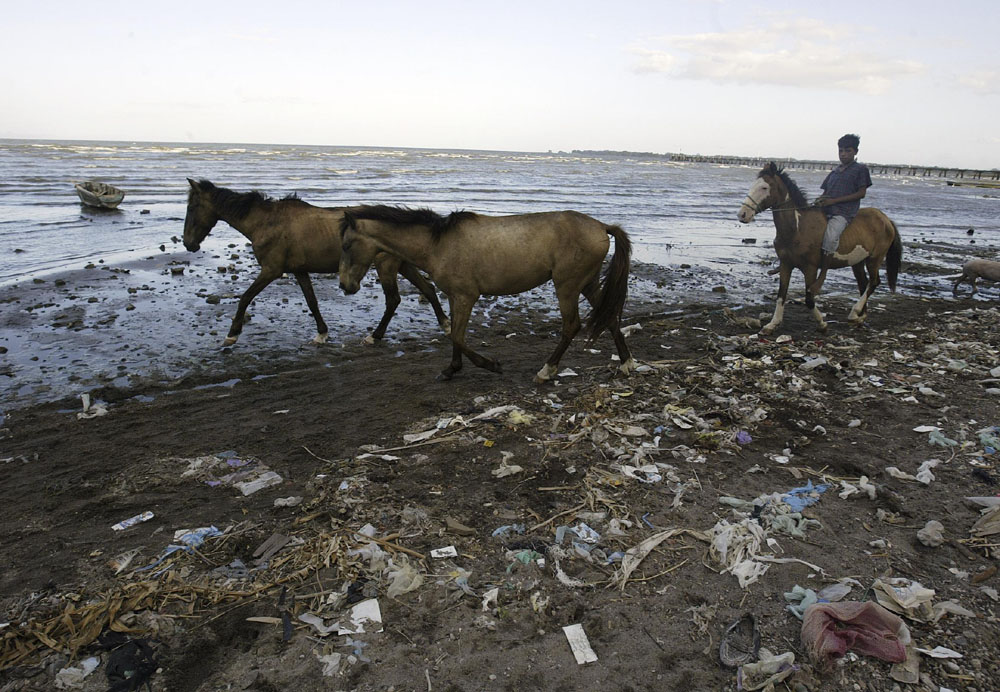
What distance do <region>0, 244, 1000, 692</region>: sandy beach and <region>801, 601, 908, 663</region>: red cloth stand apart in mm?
79

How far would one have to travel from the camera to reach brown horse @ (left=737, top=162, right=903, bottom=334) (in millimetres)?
8609

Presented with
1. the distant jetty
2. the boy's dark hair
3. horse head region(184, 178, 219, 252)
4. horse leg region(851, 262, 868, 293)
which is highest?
the distant jetty

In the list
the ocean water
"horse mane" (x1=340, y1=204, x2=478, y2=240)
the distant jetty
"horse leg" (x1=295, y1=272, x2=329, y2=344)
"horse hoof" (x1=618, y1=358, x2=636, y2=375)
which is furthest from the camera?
the distant jetty

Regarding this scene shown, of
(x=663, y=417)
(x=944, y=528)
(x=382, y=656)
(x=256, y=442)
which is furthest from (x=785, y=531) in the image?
(x=256, y=442)

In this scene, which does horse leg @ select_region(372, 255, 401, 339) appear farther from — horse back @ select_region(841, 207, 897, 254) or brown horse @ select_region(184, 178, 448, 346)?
horse back @ select_region(841, 207, 897, 254)

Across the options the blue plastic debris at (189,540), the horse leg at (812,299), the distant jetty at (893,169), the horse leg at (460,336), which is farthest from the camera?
the distant jetty at (893,169)

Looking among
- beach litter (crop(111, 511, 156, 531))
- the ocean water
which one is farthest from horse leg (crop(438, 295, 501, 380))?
the ocean water

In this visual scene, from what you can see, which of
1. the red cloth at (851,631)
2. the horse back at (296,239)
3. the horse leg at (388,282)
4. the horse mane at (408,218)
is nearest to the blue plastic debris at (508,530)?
the red cloth at (851,631)

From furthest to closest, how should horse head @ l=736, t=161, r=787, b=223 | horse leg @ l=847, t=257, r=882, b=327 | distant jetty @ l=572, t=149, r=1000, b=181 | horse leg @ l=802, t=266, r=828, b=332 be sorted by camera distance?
distant jetty @ l=572, t=149, r=1000, b=181
horse leg @ l=847, t=257, r=882, b=327
horse leg @ l=802, t=266, r=828, b=332
horse head @ l=736, t=161, r=787, b=223

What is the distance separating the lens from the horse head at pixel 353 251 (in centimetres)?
633

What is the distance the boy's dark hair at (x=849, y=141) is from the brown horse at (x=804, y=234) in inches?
32.1

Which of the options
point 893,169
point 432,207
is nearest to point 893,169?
point 893,169

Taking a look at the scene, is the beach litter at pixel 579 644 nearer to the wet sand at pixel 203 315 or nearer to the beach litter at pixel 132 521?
the beach litter at pixel 132 521

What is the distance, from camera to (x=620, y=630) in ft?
10.2
